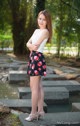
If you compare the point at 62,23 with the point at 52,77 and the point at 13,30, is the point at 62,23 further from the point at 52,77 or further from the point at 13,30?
the point at 52,77

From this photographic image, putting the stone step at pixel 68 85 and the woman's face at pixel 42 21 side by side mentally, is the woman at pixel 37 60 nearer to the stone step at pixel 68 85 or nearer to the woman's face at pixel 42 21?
the woman's face at pixel 42 21

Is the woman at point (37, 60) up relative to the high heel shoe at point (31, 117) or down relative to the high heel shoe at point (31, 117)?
up

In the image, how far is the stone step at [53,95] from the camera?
705 cm

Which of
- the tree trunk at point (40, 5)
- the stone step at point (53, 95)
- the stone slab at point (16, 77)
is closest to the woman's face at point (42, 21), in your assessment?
the stone step at point (53, 95)

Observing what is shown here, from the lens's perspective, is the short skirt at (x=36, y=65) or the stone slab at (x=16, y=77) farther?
the stone slab at (x=16, y=77)

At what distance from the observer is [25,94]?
7070mm

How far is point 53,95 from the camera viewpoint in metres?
7.12

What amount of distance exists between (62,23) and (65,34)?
48cm

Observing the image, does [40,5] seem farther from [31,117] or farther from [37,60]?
[31,117]

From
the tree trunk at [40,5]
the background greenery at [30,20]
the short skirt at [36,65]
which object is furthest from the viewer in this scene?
the background greenery at [30,20]

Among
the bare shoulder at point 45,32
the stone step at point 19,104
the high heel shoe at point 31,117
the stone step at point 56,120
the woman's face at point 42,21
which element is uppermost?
the woman's face at point 42,21

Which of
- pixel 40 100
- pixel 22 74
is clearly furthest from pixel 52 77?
pixel 40 100

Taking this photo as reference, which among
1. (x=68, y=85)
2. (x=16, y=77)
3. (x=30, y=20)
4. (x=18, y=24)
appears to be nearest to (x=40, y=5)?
(x=30, y=20)

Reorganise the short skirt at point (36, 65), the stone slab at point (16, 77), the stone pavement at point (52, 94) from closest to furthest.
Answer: the short skirt at point (36, 65)
the stone pavement at point (52, 94)
the stone slab at point (16, 77)
